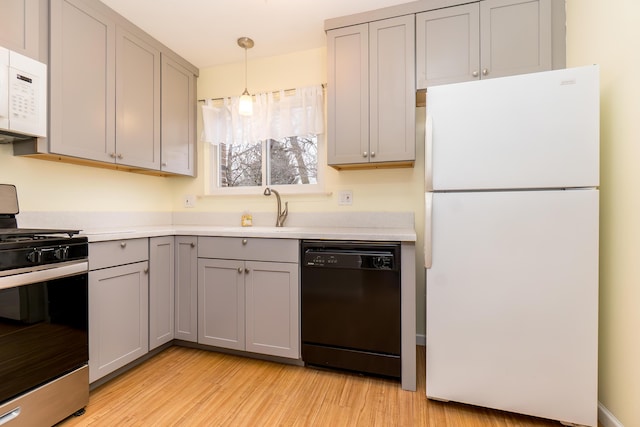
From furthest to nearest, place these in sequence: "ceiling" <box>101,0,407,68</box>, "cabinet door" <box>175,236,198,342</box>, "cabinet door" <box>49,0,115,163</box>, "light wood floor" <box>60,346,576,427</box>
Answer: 1. "cabinet door" <box>175,236,198,342</box>
2. "ceiling" <box>101,0,407,68</box>
3. "cabinet door" <box>49,0,115,163</box>
4. "light wood floor" <box>60,346,576,427</box>

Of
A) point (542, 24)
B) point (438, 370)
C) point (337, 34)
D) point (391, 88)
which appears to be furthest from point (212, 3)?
point (438, 370)

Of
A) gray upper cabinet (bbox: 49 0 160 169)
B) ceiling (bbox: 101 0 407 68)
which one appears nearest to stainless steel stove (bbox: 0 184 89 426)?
gray upper cabinet (bbox: 49 0 160 169)

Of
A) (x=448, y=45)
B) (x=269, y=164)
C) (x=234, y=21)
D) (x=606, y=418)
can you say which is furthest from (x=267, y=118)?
(x=606, y=418)

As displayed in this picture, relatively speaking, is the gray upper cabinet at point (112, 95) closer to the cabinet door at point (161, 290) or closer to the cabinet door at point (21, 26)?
the cabinet door at point (21, 26)

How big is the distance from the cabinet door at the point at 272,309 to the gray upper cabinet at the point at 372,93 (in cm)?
90

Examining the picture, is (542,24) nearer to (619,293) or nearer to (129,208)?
(619,293)

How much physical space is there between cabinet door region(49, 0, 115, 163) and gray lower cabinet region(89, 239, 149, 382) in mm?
635

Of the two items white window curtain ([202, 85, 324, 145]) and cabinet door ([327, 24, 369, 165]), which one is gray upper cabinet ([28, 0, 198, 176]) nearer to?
white window curtain ([202, 85, 324, 145])

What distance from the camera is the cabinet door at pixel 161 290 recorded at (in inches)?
83.2

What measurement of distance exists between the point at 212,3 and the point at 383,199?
71.0 inches

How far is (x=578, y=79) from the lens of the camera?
139cm

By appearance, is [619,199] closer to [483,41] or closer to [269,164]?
[483,41]

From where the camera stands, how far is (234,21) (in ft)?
7.21

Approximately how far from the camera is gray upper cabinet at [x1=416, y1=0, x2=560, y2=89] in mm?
1816
